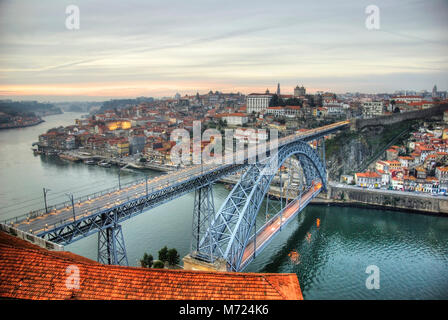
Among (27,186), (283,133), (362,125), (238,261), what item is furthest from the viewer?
(283,133)

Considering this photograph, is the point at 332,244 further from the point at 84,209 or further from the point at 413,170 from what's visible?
the point at 413,170

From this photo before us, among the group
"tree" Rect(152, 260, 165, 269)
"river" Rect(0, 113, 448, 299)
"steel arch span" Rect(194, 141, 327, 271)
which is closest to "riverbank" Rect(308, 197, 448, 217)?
"river" Rect(0, 113, 448, 299)

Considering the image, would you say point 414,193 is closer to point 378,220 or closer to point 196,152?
point 378,220

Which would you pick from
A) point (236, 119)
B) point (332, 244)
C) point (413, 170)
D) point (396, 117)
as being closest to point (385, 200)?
point (413, 170)

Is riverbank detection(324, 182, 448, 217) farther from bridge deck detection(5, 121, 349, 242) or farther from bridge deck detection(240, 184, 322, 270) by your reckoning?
bridge deck detection(5, 121, 349, 242)
